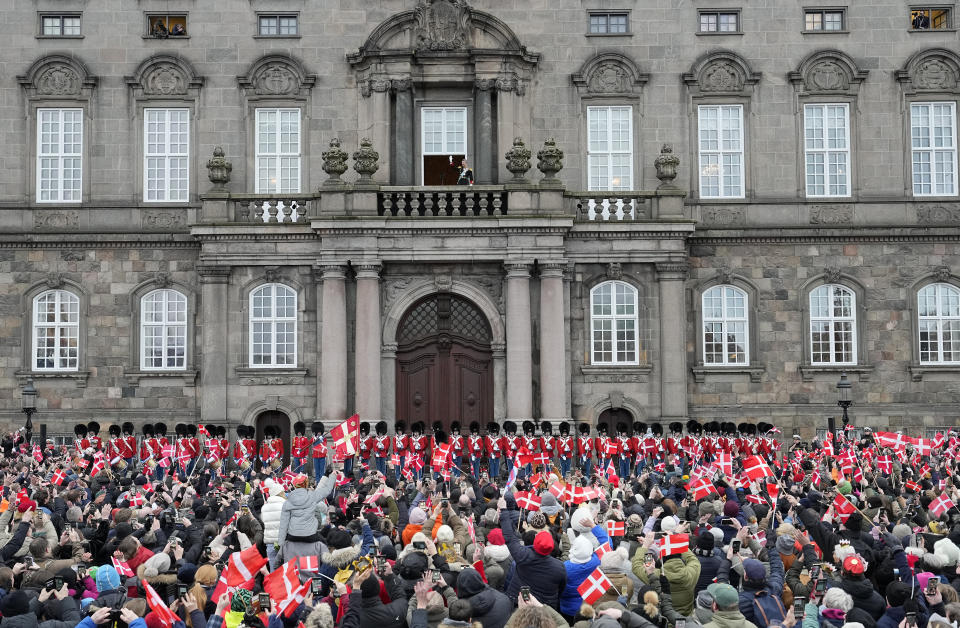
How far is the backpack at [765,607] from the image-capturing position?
503 inches

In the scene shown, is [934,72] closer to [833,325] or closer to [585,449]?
[833,325]

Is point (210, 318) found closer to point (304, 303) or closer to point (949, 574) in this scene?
point (304, 303)

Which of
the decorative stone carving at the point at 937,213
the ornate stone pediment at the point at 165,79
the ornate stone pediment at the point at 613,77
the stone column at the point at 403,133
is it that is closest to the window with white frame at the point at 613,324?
the ornate stone pediment at the point at 613,77

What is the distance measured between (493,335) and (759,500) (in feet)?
54.8

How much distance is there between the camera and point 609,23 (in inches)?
1540

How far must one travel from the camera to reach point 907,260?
38.4 metres

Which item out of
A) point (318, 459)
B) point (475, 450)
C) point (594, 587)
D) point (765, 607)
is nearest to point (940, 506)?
point (765, 607)

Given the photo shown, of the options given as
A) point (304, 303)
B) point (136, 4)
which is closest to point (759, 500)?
point (304, 303)

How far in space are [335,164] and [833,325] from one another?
16.2m

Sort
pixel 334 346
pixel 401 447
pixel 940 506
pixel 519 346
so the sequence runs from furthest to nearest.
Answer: pixel 334 346, pixel 519 346, pixel 401 447, pixel 940 506

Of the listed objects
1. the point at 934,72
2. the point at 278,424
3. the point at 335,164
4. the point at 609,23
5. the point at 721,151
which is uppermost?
the point at 609,23

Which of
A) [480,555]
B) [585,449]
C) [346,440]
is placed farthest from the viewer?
[585,449]

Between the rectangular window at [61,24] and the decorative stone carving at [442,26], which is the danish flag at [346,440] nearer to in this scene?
the decorative stone carving at [442,26]

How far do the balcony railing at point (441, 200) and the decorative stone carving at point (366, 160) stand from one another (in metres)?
0.61
